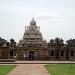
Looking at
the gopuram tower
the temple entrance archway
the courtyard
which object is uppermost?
the gopuram tower

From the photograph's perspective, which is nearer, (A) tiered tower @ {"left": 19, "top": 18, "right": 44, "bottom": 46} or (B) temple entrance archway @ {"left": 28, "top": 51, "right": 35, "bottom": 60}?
(B) temple entrance archway @ {"left": 28, "top": 51, "right": 35, "bottom": 60}

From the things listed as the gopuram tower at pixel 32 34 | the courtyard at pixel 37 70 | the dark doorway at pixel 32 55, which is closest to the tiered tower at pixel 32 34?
the gopuram tower at pixel 32 34

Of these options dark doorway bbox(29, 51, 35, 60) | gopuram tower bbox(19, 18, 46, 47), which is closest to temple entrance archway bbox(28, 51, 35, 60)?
dark doorway bbox(29, 51, 35, 60)

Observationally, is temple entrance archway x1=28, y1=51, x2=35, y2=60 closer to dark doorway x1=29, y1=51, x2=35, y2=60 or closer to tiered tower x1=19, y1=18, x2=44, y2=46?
dark doorway x1=29, y1=51, x2=35, y2=60

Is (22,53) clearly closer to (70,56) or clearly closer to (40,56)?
(40,56)

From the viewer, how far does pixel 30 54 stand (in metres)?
69.9

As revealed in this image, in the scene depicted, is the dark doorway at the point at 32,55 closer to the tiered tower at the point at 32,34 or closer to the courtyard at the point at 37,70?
the tiered tower at the point at 32,34

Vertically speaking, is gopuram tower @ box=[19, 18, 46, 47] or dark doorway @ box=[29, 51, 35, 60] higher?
gopuram tower @ box=[19, 18, 46, 47]

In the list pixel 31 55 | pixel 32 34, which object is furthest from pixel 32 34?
pixel 31 55

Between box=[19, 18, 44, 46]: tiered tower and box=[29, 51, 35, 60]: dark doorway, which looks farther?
box=[19, 18, 44, 46]: tiered tower

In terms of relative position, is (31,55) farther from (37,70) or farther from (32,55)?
(37,70)

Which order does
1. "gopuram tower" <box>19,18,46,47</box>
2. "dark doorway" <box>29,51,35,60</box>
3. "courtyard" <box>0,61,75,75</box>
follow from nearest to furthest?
"courtyard" <box>0,61,75,75</box> < "dark doorway" <box>29,51,35,60</box> < "gopuram tower" <box>19,18,46,47</box>

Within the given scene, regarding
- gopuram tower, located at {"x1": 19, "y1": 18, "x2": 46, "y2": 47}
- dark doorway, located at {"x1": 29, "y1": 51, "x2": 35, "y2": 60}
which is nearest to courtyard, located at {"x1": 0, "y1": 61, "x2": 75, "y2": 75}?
dark doorway, located at {"x1": 29, "y1": 51, "x2": 35, "y2": 60}

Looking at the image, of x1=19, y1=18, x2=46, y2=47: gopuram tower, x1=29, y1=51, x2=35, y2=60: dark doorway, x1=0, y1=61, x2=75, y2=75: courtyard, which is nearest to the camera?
x1=0, y1=61, x2=75, y2=75: courtyard
